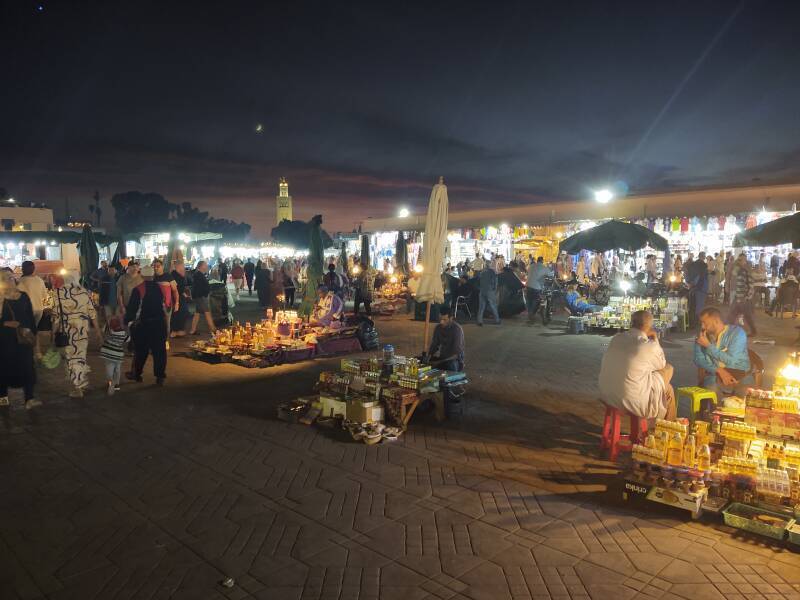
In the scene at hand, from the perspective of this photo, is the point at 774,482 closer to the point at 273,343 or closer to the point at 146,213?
the point at 273,343

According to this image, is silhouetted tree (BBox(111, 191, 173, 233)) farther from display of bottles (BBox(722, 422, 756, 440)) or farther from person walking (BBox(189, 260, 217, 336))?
display of bottles (BBox(722, 422, 756, 440))

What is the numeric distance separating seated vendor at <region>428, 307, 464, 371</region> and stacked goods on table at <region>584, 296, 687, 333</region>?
6.80m

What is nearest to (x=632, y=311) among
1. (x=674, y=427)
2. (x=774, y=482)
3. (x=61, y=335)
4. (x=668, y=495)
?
(x=674, y=427)

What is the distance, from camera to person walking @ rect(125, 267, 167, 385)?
7.50 m

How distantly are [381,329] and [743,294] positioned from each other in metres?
8.80

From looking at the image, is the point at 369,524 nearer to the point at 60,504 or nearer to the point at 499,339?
the point at 60,504

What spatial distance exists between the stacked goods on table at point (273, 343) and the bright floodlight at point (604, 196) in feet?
47.2

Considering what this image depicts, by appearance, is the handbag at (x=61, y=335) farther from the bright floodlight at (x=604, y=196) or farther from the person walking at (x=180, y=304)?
the bright floodlight at (x=604, y=196)

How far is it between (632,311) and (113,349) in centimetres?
1055

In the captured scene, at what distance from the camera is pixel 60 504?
4.32 m

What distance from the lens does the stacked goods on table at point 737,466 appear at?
3914mm

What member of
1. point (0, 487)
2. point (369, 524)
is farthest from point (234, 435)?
point (369, 524)

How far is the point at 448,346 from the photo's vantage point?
23.2ft

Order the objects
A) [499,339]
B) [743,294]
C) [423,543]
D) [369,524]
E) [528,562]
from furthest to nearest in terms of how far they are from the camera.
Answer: [743,294] < [499,339] < [369,524] < [423,543] < [528,562]
